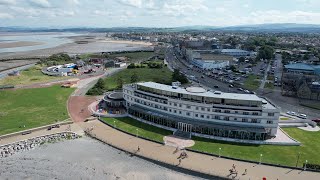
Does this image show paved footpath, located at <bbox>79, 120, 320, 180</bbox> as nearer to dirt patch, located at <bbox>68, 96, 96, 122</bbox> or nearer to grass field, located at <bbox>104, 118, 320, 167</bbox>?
grass field, located at <bbox>104, 118, 320, 167</bbox>

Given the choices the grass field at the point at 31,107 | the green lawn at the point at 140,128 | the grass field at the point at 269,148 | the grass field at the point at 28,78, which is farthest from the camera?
the grass field at the point at 28,78

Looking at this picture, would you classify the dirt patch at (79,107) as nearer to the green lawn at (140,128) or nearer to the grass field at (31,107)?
the grass field at (31,107)

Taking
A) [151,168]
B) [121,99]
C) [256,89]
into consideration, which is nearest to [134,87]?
[121,99]

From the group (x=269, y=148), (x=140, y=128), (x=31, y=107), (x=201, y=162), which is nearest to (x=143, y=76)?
(x=31, y=107)

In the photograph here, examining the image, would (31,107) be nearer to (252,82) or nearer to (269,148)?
→ (269,148)

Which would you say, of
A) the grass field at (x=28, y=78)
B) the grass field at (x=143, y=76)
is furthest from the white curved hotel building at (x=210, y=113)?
the grass field at (x=28, y=78)

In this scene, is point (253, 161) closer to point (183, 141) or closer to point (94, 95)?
point (183, 141)
